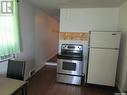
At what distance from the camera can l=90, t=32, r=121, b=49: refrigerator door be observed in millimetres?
3019

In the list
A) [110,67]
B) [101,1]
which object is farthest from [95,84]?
[101,1]

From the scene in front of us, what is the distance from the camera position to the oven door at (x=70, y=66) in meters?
3.46

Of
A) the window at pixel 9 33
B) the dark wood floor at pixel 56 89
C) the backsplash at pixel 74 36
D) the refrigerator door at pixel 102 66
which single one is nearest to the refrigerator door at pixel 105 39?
the refrigerator door at pixel 102 66

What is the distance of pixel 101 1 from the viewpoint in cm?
294

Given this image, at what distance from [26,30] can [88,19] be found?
76.0 inches

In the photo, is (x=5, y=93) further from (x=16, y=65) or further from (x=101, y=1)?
(x=101, y=1)

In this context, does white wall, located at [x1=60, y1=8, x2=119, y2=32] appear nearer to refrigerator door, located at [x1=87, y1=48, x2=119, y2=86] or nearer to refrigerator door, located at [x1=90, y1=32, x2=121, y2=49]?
refrigerator door, located at [x1=90, y1=32, x2=121, y2=49]

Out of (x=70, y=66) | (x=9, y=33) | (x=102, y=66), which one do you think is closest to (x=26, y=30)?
(x=9, y=33)

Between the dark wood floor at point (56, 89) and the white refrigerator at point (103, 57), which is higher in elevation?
the white refrigerator at point (103, 57)

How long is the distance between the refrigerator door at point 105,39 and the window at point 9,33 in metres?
1.86

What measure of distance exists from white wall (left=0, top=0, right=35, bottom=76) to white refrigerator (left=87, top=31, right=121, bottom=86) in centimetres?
186

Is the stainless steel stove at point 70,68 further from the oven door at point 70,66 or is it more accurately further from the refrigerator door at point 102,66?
the refrigerator door at point 102,66

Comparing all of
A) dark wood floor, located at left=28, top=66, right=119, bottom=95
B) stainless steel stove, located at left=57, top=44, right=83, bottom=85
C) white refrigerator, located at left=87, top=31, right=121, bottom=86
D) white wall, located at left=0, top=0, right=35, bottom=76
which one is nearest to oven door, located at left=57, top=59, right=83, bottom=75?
stainless steel stove, located at left=57, top=44, right=83, bottom=85

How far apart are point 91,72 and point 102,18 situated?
66.4 inches
